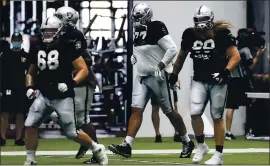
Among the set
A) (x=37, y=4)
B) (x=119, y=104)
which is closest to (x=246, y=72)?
(x=119, y=104)

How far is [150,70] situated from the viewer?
44.6 ft

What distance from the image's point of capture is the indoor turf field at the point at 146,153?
1310 centimetres

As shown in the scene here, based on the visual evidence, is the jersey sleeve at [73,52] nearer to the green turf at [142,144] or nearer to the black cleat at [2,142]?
the green turf at [142,144]

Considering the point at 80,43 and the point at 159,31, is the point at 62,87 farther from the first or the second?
the point at 159,31

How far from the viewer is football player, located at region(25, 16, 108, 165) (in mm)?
11312

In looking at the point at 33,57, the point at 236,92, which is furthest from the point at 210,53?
the point at 236,92

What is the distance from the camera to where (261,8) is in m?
20.3

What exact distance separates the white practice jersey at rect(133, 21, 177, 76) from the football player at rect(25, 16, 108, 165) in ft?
7.42

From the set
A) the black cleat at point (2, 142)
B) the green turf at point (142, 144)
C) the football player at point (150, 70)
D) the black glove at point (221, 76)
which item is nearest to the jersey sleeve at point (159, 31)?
the football player at point (150, 70)

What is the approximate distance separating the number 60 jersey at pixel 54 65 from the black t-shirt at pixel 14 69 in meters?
5.59

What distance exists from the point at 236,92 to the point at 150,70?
581cm

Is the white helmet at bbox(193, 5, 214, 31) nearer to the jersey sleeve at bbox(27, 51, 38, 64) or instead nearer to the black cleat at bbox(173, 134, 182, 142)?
the jersey sleeve at bbox(27, 51, 38, 64)

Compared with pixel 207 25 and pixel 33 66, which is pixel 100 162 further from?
pixel 207 25

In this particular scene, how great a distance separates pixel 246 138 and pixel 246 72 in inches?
52.5
